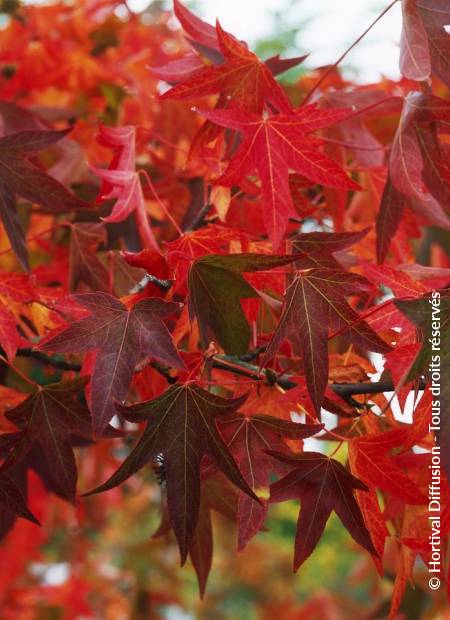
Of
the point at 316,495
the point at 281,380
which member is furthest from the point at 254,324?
the point at 316,495

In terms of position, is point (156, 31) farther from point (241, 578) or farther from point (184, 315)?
point (241, 578)

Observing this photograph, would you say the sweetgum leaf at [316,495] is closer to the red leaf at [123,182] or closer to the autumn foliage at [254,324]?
the autumn foliage at [254,324]

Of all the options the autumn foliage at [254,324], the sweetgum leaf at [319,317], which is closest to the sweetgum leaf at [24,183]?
the autumn foliage at [254,324]

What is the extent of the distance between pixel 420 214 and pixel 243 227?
0.21 metres

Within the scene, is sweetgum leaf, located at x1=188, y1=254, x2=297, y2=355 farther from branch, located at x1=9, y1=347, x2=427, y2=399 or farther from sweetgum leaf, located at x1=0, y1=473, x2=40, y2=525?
sweetgum leaf, located at x1=0, y1=473, x2=40, y2=525

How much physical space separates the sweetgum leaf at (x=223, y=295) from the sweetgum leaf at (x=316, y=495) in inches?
4.4

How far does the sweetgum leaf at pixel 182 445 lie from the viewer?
0.66 metres

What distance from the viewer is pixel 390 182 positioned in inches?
33.0

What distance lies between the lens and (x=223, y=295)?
725 mm

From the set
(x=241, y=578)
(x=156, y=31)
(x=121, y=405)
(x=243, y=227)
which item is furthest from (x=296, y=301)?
(x=241, y=578)

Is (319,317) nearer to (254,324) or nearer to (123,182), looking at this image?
(254,324)

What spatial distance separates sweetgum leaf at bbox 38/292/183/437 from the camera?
664 millimetres

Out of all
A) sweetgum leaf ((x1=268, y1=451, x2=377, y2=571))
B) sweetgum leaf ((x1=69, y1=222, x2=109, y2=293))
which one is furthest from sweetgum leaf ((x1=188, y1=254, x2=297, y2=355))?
sweetgum leaf ((x1=69, y1=222, x2=109, y2=293))

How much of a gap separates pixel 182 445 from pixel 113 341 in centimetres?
10
